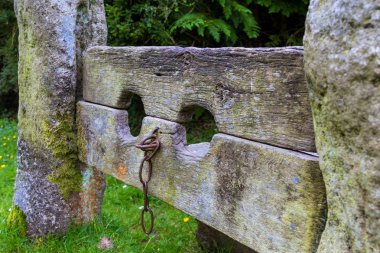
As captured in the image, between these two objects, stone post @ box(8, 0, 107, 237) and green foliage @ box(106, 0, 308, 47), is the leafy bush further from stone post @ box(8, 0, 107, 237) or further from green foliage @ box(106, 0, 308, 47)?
stone post @ box(8, 0, 107, 237)

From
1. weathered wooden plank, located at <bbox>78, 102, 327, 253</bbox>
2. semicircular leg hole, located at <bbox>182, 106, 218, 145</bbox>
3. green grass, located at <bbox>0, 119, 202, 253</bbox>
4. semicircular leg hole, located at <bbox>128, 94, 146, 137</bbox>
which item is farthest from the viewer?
semicircular leg hole, located at <bbox>128, 94, 146, 137</bbox>

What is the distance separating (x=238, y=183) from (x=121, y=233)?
186cm

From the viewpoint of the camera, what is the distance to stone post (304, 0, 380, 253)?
3.71 feet

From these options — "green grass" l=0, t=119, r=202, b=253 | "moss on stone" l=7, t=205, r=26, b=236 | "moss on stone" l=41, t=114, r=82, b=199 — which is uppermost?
"moss on stone" l=41, t=114, r=82, b=199

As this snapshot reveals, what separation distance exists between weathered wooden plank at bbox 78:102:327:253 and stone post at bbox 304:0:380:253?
0.31 meters

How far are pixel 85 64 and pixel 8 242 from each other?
1.38m

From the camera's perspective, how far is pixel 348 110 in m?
1.20

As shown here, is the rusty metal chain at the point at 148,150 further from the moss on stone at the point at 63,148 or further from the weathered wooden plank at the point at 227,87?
the moss on stone at the point at 63,148

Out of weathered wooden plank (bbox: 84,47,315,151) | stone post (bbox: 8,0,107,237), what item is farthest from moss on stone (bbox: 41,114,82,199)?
weathered wooden plank (bbox: 84,47,315,151)

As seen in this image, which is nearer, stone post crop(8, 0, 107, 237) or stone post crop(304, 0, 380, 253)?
stone post crop(304, 0, 380, 253)

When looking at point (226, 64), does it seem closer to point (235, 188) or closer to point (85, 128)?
point (235, 188)

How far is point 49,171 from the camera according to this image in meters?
3.28

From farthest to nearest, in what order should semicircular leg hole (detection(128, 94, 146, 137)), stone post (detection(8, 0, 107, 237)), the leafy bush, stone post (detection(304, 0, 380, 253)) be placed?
semicircular leg hole (detection(128, 94, 146, 137))
the leafy bush
stone post (detection(8, 0, 107, 237))
stone post (detection(304, 0, 380, 253))

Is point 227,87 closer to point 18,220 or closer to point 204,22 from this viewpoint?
point 18,220
